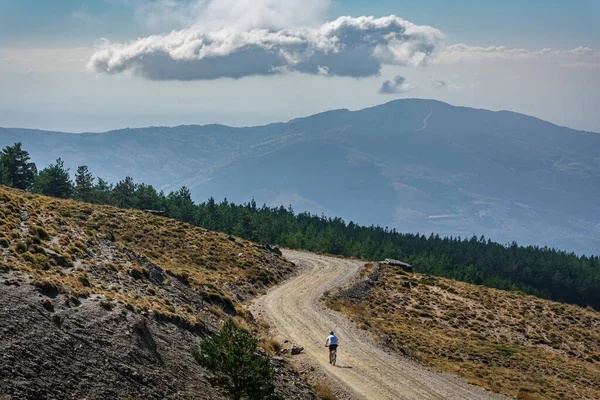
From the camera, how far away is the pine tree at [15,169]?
121 m

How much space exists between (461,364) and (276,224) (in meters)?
130

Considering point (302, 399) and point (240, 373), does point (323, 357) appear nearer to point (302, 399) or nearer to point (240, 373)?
point (302, 399)

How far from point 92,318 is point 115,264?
45.3 ft

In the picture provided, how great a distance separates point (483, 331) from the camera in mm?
59219

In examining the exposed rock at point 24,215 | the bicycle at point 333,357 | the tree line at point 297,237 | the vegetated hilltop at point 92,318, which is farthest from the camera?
the tree line at point 297,237

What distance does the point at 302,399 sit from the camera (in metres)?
28.0

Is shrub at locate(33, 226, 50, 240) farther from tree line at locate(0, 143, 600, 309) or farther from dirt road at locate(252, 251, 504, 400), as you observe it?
tree line at locate(0, 143, 600, 309)

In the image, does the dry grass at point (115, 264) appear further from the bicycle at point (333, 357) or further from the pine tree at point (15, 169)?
the pine tree at point (15, 169)

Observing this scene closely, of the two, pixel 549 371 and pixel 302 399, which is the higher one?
pixel 302 399

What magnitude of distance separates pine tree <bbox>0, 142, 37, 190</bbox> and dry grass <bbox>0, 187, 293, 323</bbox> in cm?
5633

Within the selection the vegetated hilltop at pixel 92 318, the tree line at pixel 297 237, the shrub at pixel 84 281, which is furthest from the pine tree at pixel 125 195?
the shrub at pixel 84 281

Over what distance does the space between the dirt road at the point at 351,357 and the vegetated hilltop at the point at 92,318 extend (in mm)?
4183

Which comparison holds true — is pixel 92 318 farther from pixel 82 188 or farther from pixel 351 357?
pixel 82 188

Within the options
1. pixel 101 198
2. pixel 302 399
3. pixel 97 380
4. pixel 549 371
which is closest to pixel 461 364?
pixel 549 371
